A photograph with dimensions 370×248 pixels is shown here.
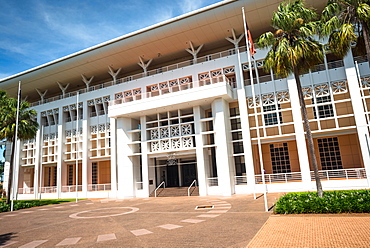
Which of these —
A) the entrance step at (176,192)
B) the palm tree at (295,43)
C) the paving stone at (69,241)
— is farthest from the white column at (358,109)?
the paving stone at (69,241)

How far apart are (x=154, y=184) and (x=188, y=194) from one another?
4604 mm

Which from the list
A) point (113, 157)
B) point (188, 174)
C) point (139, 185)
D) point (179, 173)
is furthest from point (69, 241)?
point (113, 157)

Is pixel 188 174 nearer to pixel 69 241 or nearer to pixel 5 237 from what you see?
pixel 5 237

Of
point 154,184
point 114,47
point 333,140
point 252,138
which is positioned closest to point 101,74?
point 114,47

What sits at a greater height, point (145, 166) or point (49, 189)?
point (145, 166)

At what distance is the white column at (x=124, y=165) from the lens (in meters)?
24.6

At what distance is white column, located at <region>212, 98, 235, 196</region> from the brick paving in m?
10.5

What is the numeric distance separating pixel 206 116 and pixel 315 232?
18637 millimetres

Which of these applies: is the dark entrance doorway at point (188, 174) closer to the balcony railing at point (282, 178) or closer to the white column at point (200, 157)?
the white column at point (200, 157)

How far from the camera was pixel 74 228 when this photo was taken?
1085 centimetres

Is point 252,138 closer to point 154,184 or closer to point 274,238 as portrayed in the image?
point 154,184

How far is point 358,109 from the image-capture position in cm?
1853

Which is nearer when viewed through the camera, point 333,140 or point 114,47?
point 333,140

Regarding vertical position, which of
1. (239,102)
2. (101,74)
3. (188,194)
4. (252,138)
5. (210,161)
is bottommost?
(188,194)
